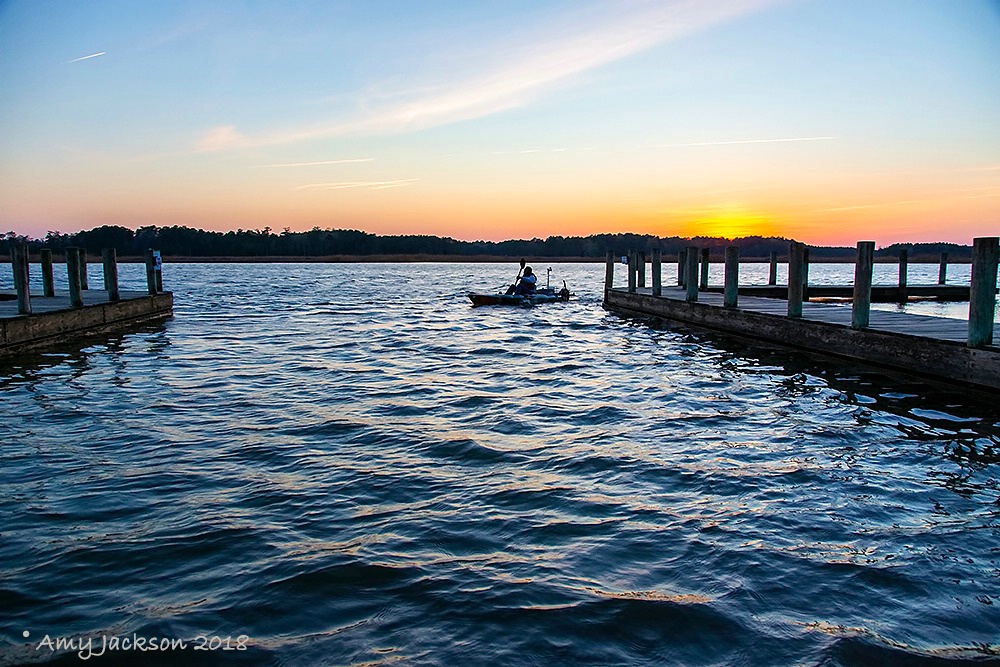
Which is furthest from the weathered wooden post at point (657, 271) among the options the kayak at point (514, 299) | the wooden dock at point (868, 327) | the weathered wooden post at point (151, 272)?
the weathered wooden post at point (151, 272)

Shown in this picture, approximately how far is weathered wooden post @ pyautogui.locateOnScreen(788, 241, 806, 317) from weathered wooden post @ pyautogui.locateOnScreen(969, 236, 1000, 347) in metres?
4.60

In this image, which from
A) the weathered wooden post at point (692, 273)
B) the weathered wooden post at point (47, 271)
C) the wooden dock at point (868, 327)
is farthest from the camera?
the weathered wooden post at point (692, 273)

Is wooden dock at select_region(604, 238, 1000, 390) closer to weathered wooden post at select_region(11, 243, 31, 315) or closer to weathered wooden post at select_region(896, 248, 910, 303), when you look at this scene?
weathered wooden post at select_region(896, 248, 910, 303)

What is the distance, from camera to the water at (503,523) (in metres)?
3.95

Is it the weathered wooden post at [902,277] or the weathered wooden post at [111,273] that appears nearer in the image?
the weathered wooden post at [111,273]

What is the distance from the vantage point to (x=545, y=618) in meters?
4.11

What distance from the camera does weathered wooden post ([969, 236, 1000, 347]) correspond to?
9.75 metres

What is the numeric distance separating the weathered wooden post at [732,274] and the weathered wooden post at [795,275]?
2.20 m

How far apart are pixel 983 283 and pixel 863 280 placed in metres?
3.07

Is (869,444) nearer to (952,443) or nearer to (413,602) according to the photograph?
(952,443)

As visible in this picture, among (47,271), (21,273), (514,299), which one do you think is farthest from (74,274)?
(514,299)

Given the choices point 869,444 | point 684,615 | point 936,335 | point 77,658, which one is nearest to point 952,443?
point 869,444

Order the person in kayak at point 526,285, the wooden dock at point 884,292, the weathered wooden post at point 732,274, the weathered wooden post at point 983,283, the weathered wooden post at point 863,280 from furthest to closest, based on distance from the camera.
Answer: the person in kayak at point 526,285
the wooden dock at point 884,292
the weathered wooden post at point 732,274
the weathered wooden post at point 863,280
the weathered wooden post at point 983,283

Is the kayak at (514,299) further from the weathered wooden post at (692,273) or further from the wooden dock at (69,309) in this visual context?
the wooden dock at (69,309)
